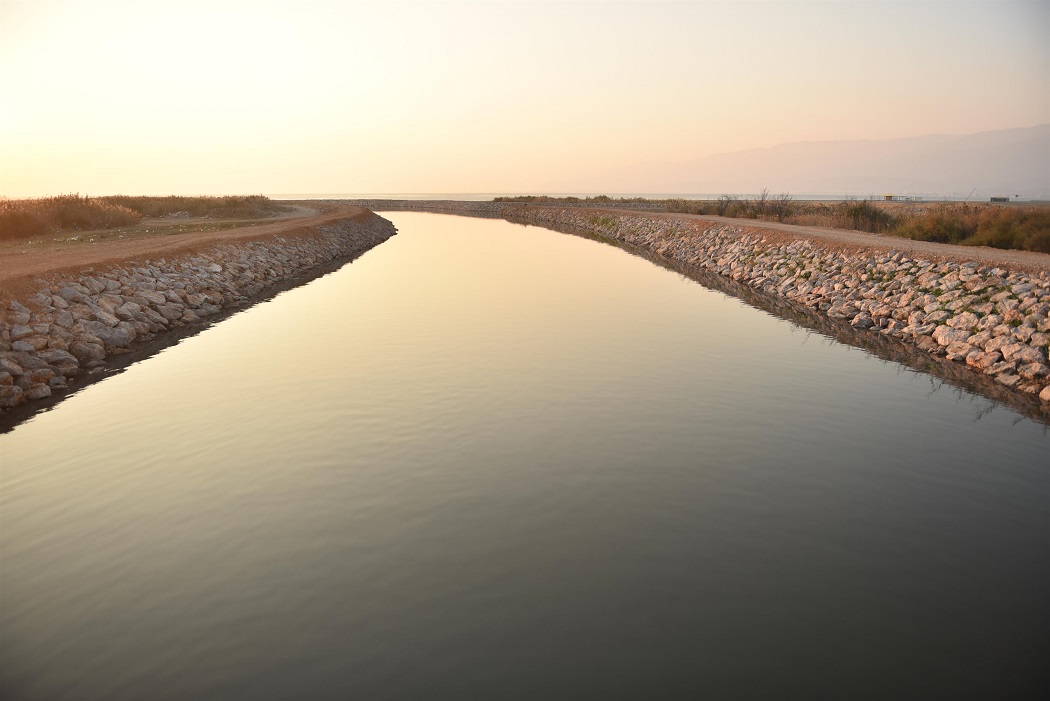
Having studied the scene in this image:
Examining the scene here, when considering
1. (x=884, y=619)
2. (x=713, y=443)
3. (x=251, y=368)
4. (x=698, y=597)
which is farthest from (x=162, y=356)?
(x=884, y=619)

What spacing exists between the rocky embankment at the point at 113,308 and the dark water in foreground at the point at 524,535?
1909mm

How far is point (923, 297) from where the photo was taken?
70.4 feet

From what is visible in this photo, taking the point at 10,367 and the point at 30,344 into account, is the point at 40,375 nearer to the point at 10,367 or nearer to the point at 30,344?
the point at 10,367

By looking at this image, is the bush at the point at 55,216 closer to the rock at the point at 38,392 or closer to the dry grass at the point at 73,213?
the dry grass at the point at 73,213

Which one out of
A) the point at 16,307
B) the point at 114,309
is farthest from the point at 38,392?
the point at 114,309

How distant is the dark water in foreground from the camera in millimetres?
6074

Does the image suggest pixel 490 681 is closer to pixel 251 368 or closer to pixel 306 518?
pixel 306 518

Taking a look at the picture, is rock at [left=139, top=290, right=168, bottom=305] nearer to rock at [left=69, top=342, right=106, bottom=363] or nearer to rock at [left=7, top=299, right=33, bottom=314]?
rock at [left=69, top=342, right=106, bottom=363]

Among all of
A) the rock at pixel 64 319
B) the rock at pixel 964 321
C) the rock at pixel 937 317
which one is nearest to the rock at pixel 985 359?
the rock at pixel 964 321

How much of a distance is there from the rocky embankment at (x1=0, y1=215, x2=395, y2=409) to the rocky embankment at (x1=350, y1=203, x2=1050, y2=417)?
23.0m

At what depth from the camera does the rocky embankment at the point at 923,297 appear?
54.0 ft

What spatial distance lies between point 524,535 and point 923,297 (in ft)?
62.7

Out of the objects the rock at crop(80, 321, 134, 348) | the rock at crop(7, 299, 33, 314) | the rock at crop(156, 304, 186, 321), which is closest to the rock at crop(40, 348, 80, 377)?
the rock at crop(7, 299, 33, 314)

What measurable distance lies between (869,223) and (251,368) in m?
38.4
